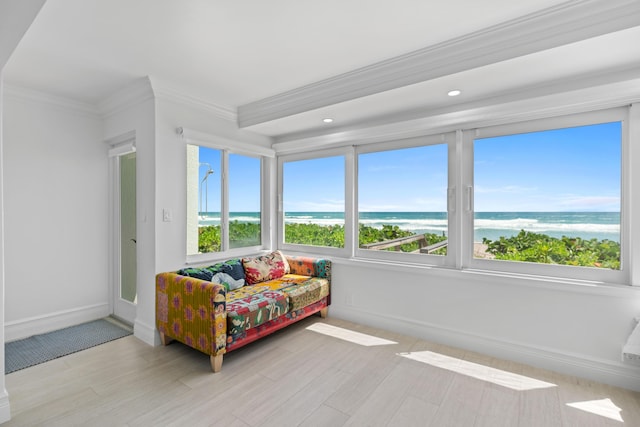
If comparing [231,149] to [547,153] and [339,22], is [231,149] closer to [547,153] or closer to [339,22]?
[339,22]

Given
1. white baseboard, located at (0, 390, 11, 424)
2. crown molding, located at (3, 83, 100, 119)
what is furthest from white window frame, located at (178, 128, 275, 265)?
white baseboard, located at (0, 390, 11, 424)

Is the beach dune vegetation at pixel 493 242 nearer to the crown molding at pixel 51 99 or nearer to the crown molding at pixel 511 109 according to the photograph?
the crown molding at pixel 511 109

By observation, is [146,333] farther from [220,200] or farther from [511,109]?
[511,109]

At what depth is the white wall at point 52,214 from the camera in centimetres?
298

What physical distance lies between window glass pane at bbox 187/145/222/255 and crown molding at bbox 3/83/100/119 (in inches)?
49.7

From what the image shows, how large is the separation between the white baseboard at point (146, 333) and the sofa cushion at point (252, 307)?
0.75 metres

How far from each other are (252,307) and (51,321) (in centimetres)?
227

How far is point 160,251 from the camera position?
2.94 metres

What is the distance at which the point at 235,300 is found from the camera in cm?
280

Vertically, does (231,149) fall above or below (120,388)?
above

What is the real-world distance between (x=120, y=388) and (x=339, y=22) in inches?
115

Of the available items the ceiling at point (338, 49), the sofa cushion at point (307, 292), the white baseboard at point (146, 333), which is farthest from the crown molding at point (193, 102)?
the white baseboard at point (146, 333)

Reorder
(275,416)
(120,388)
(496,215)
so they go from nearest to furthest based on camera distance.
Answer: (275,416) < (120,388) < (496,215)

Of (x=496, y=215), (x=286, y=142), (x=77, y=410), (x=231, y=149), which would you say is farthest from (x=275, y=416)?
(x=286, y=142)
